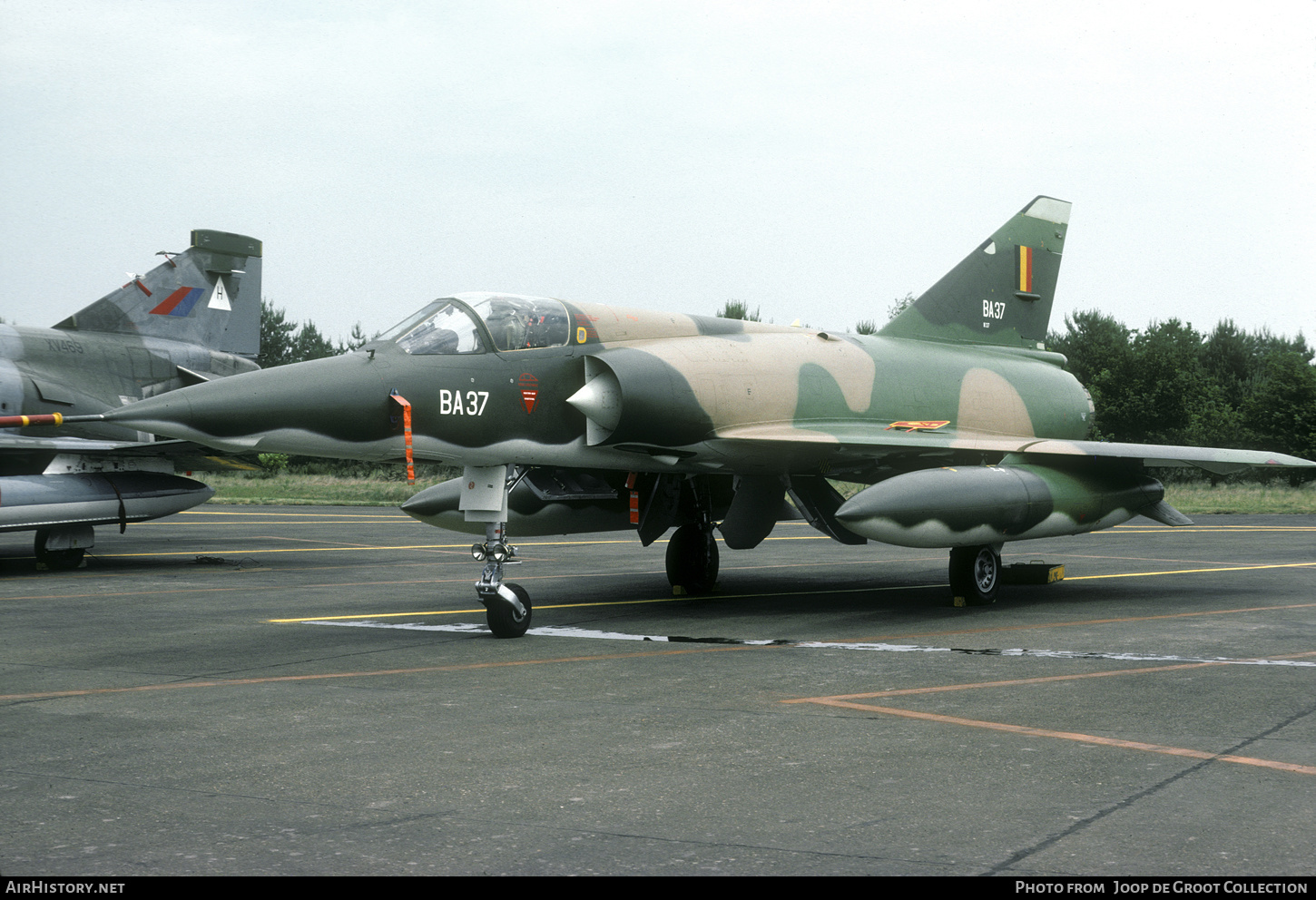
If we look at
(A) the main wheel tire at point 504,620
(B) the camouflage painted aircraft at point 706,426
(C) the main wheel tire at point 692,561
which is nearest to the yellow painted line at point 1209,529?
(B) the camouflage painted aircraft at point 706,426

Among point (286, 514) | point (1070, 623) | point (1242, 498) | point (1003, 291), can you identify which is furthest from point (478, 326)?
point (1242, 498)

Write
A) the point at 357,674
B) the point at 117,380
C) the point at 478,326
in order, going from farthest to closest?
the point at 117,380 → the point at 478,326 → the point at 357,674

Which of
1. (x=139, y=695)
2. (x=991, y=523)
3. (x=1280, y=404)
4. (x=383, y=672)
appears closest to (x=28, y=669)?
(x=139, y=695)

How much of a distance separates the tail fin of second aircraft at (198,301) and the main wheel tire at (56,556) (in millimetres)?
3446

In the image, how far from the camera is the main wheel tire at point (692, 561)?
13477 millimetres

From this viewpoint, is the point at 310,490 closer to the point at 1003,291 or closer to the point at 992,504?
the point at 1003,291

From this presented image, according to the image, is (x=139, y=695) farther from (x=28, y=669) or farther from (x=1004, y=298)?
(x=1004, y=298)

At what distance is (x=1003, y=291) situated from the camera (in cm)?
1510

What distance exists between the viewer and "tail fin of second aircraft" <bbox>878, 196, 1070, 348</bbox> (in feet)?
47.7

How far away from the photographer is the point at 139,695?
743cm

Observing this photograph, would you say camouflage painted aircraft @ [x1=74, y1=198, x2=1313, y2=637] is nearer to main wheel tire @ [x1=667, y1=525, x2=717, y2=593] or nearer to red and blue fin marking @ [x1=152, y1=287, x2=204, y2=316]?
main wheel tire @ [x1=667, y1=525, x2=717, y2=593]

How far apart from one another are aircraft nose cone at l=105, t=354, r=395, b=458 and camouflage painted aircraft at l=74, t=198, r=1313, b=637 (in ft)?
0.05

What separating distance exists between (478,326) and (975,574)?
18.6 feet

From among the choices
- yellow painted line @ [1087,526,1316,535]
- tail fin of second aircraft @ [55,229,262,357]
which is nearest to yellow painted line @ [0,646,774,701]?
tail fin of second aircraft @ [55,229,262,357]
